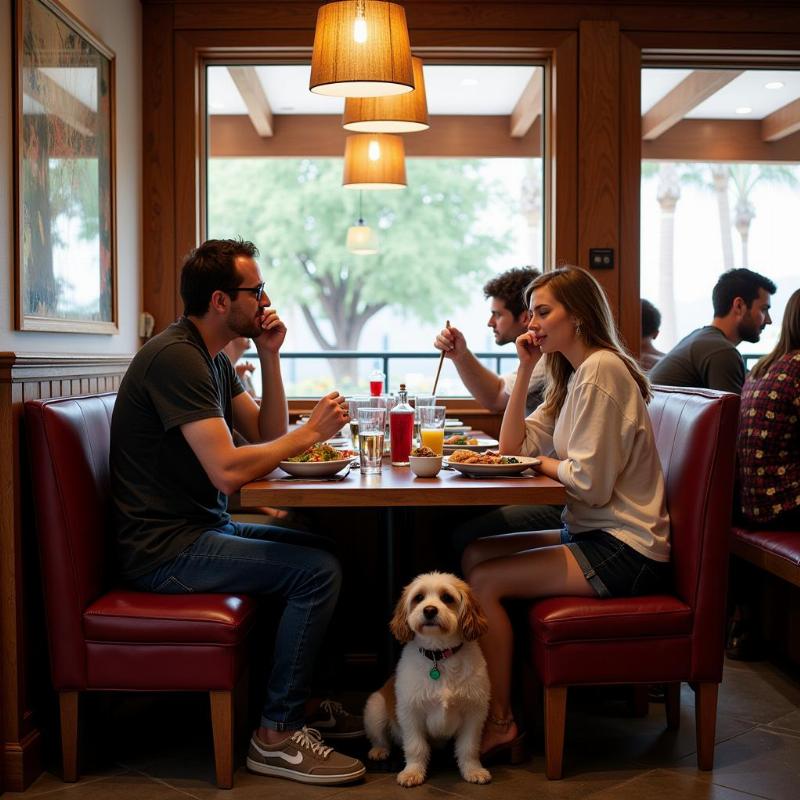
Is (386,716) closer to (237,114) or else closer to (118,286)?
(118,286)

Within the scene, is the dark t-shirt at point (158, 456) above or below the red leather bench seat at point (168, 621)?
above

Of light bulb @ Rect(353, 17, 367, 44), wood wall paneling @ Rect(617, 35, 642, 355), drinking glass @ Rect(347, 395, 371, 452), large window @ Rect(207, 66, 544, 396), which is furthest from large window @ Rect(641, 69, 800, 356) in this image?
light bulb @ Rect(353, 17, 367, 44)

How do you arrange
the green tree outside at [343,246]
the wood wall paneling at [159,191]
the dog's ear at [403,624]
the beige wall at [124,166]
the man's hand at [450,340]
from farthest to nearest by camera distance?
the green tree outside at [343,246], the wood wall paneling at [159,191], the man's hand at [450,340], the beige wall at [124,166], the dog's ear at [403,624]

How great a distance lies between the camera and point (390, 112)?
3295mm

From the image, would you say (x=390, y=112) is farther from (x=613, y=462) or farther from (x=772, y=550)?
(x=772, y=550)

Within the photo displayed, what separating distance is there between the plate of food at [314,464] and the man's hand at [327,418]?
70 mm

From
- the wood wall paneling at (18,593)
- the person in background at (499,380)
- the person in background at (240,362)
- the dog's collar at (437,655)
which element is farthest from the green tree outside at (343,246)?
the dog's collar at (437,655)

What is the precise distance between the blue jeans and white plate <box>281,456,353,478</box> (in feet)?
0.69

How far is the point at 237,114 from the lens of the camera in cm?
464

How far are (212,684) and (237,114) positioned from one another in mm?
3071

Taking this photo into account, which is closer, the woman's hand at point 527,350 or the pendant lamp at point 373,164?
the woman's hand at point 527,350

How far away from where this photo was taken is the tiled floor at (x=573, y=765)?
7.71 feet

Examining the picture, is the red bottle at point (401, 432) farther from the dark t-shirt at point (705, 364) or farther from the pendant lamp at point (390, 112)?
the dark t-shirt at point (705, 364)

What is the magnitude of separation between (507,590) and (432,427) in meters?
0.48
